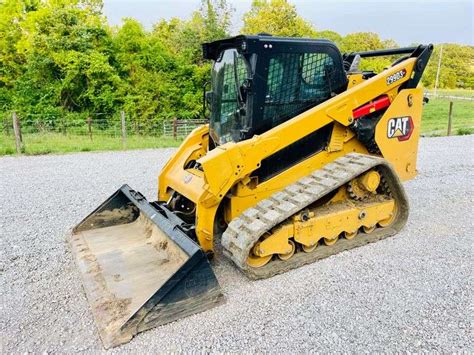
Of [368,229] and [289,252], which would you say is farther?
[368,229]

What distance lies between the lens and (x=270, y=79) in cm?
443

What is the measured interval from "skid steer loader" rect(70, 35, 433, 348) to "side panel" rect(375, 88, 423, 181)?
0.02 metres

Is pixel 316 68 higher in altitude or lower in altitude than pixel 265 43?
lower

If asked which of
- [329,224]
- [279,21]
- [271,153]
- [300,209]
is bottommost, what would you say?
[329,224]

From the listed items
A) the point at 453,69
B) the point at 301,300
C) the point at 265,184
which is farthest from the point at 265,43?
the point at 453,69

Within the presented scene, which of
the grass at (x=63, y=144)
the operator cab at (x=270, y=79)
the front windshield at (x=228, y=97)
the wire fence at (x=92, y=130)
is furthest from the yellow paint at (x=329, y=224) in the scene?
the wire fence at (x=92, y=130)

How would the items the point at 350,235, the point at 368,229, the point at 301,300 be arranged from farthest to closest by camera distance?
the point at 368,229 < the point at 350,235 < the point at 301,300

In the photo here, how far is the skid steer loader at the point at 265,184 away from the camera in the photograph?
382cm

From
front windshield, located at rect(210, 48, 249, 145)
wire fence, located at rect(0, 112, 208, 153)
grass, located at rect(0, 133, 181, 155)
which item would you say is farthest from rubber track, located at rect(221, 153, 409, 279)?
wire fence, located at rect(0, 112, 208, 153)

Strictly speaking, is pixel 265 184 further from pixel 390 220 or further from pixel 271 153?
pixel 390 220

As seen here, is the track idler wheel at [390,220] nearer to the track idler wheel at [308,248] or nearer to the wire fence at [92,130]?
the track idler wheel at [308,248]

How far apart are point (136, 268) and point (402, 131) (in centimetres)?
355

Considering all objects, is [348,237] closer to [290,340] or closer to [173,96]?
[290,340]

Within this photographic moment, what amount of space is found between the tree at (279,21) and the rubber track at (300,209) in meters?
30.4
